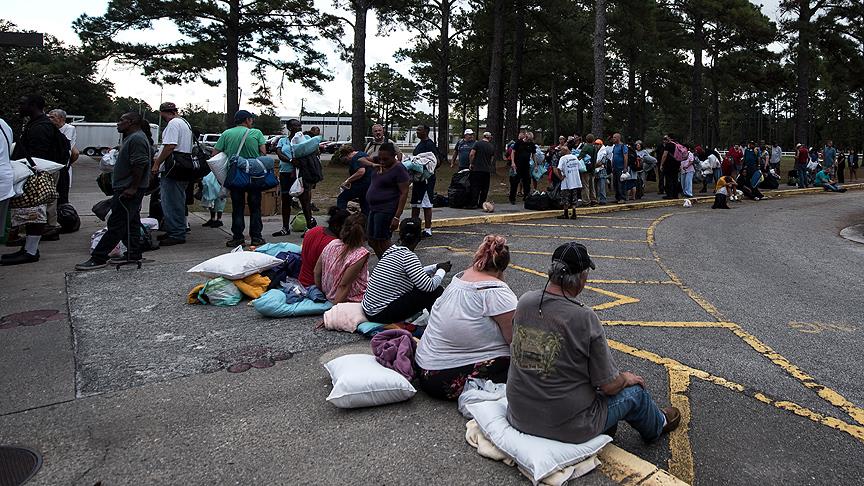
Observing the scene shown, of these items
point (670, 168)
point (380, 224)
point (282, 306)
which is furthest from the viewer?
point (670, 168)

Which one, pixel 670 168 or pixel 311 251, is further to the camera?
pixel 670 168

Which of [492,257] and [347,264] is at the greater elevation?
[492,257]

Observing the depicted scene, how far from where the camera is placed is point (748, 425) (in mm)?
3781

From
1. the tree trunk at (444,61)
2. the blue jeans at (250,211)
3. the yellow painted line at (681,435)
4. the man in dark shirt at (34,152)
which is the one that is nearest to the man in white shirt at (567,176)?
the blue jeans at (250,211)

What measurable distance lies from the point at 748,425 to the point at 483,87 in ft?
114

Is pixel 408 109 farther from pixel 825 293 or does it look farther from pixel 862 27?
pixel 825 293

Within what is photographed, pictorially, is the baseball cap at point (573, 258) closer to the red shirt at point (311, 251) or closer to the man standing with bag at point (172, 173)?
the red shirt at point (311, 251)

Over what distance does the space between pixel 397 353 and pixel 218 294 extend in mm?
2736

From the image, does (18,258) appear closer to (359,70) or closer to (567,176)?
(567,176)

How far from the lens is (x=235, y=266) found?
6328 millimetres

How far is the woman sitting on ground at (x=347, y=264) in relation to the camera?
18.7 feet

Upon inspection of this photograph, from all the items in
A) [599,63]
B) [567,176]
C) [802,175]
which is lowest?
[567,176]

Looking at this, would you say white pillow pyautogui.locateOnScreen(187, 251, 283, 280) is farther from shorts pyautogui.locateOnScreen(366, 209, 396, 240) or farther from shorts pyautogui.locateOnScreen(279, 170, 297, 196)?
shorts pyautogui.locateOnScreen(279, 170, 297, 196)

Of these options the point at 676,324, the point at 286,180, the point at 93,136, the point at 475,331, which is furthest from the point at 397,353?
the point at 93,136
